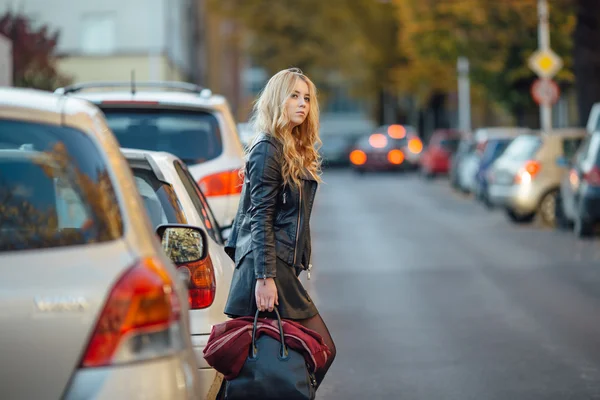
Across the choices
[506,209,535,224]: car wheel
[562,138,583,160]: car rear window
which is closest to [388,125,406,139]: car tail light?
[506,209,535,224]: car wheel

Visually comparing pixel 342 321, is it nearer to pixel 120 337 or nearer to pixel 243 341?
pixel 243 341

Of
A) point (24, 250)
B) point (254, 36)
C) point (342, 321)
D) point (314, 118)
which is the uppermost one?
point (254, 36)

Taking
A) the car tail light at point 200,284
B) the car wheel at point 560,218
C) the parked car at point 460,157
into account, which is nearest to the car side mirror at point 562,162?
the car wheel at point 560,218

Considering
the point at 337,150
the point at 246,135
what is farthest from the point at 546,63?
the point at 337,150

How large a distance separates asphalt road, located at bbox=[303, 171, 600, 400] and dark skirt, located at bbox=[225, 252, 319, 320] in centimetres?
203

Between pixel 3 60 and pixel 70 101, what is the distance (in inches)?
591

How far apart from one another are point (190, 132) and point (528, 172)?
13.5m

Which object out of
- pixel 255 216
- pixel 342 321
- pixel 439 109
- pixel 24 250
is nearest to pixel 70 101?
pixel 24 250

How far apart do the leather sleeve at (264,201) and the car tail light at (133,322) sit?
1.91 metres

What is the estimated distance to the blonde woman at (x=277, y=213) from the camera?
5.79m

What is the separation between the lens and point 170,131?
31.6ft

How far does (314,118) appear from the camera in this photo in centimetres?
602

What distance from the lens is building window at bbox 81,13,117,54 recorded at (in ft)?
159

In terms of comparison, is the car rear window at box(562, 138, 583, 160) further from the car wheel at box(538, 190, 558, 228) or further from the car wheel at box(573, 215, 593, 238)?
the car wheel at box(573, 215, 593, 238)
